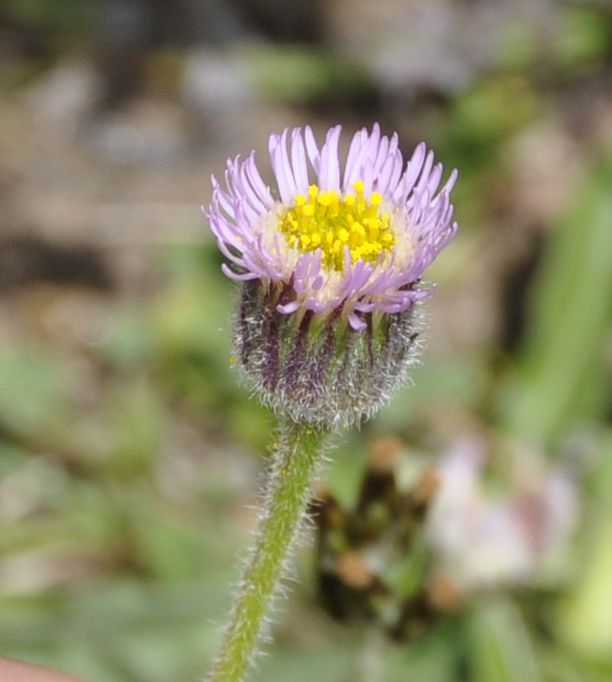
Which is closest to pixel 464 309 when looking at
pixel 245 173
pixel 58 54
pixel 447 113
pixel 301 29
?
pixel 447 113

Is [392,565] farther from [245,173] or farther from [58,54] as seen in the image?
[58,54]

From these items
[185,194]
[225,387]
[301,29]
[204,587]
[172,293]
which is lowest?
[204,587]

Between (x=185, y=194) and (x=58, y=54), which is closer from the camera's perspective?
(x=185, y=194)

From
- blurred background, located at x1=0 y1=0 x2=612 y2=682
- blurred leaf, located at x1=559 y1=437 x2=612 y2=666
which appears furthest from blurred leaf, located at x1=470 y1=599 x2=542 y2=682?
blurred leaf, located at x1=559 y1=437 x2=612 y2=666

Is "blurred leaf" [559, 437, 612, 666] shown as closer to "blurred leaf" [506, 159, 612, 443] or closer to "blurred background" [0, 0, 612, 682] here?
"blurred background" [0, 0, 612, 682]

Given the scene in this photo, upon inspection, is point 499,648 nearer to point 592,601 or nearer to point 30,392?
point 592,601

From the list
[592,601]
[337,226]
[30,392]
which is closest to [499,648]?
[592,601]

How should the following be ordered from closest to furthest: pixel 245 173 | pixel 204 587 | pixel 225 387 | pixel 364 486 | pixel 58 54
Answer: pixel 245 173 → pixel 364 486 → pixel 204 587 → pixel 225 387 → pixel 58 54
